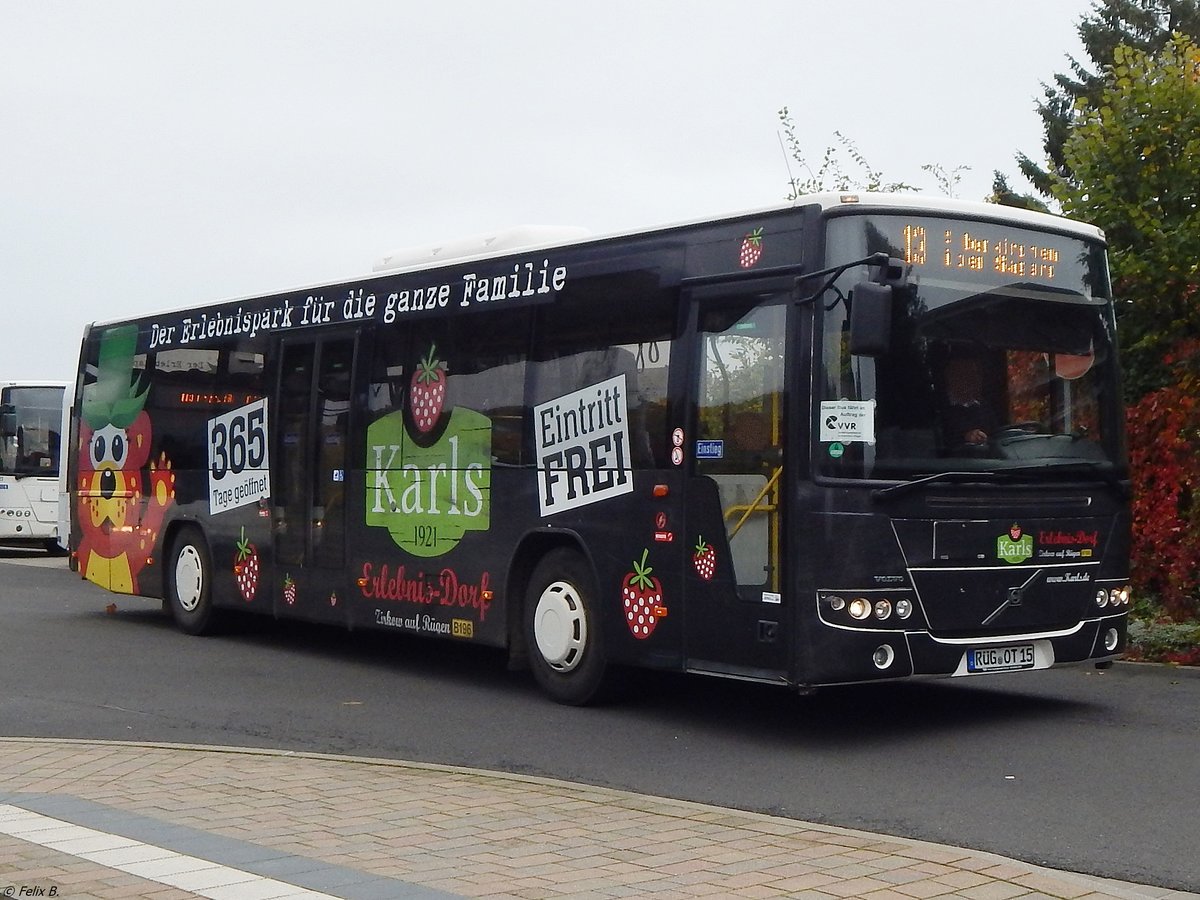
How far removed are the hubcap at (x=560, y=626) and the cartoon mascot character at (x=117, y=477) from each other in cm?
616

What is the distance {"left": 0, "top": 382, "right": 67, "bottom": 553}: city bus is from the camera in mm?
32531

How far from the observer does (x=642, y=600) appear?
10531 millimetres

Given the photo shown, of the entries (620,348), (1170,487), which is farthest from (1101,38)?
(620,348)

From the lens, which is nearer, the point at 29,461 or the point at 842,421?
the point at 842,421

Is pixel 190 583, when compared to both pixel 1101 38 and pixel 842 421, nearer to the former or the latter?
pixel 842 421

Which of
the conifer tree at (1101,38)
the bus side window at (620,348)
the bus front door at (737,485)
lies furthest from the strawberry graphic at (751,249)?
the conifer tree at (1101,38)

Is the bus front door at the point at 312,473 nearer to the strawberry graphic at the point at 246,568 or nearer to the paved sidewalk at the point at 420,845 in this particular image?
the strawberry graphic at the point at 246,568

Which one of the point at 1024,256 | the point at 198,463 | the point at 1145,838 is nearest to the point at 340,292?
the point at 198,463

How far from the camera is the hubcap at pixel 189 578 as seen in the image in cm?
1599

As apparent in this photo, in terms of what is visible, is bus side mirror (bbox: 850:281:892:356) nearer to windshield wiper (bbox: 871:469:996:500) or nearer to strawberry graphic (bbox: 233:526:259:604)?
windshield wiper (bbox: 871:469:996:500)

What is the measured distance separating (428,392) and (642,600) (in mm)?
3010

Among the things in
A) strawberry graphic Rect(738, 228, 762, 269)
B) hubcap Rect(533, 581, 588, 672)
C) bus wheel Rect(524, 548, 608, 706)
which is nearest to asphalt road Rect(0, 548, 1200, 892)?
bus wheel Rect(524, 548, 608, 706)

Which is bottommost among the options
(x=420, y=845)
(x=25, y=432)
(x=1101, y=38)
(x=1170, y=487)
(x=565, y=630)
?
(x=420, y=845)

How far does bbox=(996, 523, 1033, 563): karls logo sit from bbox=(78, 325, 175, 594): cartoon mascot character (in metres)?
9.19
